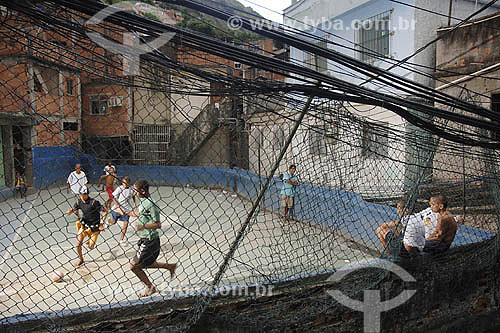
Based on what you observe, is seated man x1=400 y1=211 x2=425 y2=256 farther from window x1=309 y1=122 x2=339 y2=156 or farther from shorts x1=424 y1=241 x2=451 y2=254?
window x1=309 y1=122 x2=339 y2=156

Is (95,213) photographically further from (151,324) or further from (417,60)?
(417,60)

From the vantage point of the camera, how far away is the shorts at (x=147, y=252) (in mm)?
3826

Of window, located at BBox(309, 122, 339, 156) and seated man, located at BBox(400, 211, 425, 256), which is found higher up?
window, located at BBox(309, 122, 339, 156)

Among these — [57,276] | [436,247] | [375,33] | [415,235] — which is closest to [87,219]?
[57,276]

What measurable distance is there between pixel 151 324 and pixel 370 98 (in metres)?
2.04

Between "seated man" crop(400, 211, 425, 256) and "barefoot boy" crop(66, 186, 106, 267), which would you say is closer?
"seated man" crop(400, 211, 425, 256)

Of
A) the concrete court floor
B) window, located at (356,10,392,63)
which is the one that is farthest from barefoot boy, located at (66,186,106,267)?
window, located at (356,10,392,63)

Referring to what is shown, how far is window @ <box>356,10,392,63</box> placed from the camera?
8703 millimetres

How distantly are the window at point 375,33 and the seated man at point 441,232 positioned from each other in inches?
219

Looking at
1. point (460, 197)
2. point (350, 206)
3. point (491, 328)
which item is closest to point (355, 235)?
point (350, 206)

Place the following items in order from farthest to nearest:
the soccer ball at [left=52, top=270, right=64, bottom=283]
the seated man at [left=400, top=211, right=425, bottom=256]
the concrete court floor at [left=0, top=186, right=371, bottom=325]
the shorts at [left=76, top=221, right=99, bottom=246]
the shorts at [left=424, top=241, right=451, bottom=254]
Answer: the shorts at [left=76, top=221, right=99, bottom=246], the soccer ball at [left=52, top=270, right=64, bottom=283], the seated man at [left=400, top=211, right=425, bottom=256], the shorts at [left=424, top=241, right=451, bottom=254], the concrete court floor at [left=0, top=186, right=371, bottom=325]

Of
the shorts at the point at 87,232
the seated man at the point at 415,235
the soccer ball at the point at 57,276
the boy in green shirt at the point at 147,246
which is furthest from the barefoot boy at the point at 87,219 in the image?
the seated man at the point at 415,235

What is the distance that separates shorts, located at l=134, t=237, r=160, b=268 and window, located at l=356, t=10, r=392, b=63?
6972 mm

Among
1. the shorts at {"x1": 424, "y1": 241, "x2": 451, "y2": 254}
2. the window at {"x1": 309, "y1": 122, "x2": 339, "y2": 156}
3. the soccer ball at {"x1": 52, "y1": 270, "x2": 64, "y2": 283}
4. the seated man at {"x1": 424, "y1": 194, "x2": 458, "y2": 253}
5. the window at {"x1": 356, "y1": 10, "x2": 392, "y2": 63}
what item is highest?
the window at {"x1": 356, "y1": 10, "x2": 392, "y2": 63}
